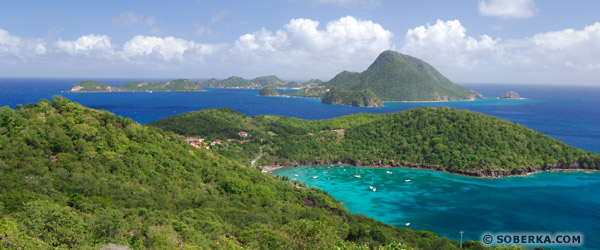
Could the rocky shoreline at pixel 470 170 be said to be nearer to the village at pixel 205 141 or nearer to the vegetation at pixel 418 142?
the vegetation at pixel 418 142

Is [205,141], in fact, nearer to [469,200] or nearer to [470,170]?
[469,200]

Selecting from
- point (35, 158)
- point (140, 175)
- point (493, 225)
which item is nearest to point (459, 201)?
point (493, 225)

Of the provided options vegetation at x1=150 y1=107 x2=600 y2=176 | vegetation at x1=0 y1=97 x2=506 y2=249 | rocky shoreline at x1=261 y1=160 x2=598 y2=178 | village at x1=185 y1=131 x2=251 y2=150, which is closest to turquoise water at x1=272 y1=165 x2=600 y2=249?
rocky shoreline at x1=261 y1=160 x2=598 y2=178

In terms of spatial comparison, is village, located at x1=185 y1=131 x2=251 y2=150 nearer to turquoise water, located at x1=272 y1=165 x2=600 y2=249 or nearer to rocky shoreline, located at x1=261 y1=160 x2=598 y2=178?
rocky shoreline, located at x1=261 y1=160 x2=598 y2=178

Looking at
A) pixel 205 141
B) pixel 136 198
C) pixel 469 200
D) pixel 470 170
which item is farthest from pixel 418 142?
pixel 136 198

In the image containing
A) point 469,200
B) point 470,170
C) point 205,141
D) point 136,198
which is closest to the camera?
point 136,198

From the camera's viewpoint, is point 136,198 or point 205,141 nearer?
point 136,198

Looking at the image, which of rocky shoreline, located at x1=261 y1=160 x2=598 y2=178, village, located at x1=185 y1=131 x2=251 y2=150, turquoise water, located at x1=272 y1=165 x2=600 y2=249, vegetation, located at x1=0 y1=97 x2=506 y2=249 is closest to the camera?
vegetation, located at x1=0 y1=97 x2=506 y2=249

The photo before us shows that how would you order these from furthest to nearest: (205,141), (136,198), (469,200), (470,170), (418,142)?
(418,142) → (205,141) → (470,170) → (469,200) → (136,198)
